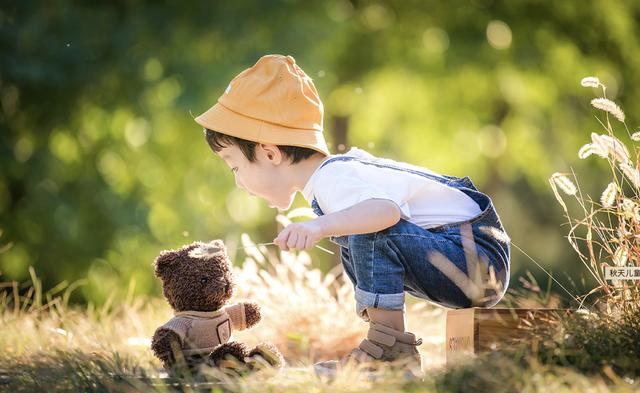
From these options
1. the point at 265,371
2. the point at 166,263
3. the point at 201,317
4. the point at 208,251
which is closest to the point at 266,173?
the point at 208,251

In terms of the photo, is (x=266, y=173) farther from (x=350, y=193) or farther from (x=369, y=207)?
(x=369, y=207)

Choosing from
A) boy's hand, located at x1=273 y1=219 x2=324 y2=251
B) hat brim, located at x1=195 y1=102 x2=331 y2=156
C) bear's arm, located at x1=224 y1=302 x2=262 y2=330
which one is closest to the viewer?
boy's hand, located at x1=273 y1=219 x2=324 y2=251

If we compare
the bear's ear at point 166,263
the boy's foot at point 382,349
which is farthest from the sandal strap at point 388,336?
the bear's ear at point 166,263

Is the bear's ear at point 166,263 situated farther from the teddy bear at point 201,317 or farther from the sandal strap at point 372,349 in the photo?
the sandal strap at point 372,349

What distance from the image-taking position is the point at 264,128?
304 cm

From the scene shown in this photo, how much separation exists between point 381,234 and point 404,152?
18.0ft

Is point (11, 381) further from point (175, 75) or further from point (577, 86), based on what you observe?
point (577, 86)

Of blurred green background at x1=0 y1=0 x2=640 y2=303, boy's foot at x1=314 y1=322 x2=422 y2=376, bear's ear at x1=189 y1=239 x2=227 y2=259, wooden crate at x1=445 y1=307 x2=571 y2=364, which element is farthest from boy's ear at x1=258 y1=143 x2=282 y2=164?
blurred green background at x1=0 y1=0 x2=640 y2=303

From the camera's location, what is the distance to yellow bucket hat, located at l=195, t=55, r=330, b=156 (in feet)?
10.0

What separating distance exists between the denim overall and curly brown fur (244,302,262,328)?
1.13ft

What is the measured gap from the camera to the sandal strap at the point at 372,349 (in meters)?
2.72

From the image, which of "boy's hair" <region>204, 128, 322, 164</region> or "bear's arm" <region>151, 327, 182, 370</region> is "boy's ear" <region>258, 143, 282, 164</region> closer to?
"boy's hair" <region>204, 128, 322, 164</region>

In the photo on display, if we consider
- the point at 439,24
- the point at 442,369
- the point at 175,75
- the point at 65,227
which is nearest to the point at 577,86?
the point at 439,24

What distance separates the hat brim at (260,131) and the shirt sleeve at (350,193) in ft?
0.77
